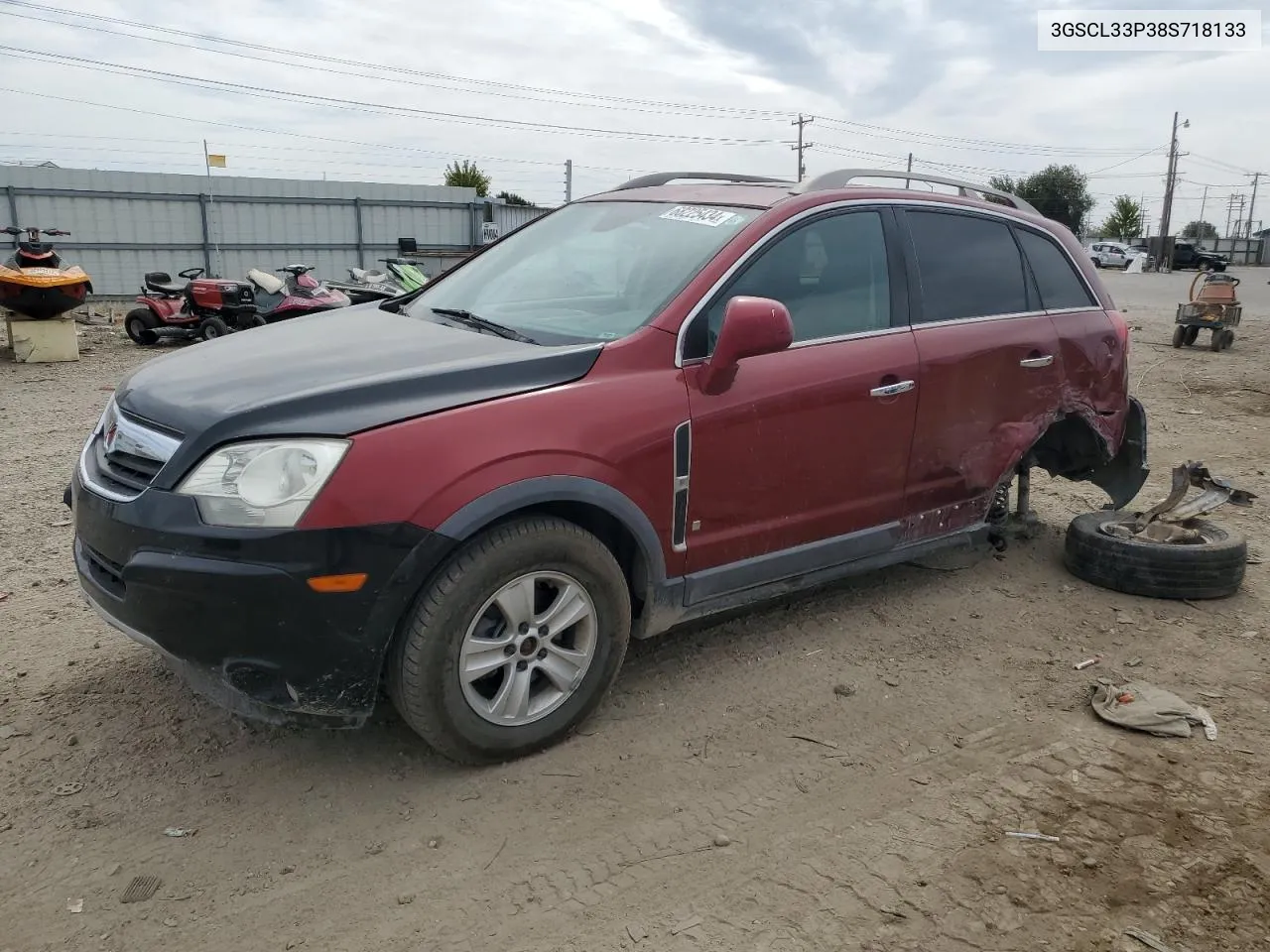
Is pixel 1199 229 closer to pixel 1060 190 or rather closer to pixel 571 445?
pixel 1060 190

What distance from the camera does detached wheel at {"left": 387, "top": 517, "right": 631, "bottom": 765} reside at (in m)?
2.88

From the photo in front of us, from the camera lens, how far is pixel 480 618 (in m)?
3.01

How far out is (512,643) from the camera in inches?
120

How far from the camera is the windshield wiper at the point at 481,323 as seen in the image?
3488 millimetres

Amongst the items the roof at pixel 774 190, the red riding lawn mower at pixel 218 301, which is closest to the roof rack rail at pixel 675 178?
the roof at pixel 774 190

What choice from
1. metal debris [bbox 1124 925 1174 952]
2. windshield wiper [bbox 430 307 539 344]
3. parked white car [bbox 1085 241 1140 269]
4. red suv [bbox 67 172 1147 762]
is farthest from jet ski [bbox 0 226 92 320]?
parked white car [bbox 1085 241 1140 269]

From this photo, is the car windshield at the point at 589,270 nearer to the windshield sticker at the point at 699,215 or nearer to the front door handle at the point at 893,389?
the windshield sticker at the point at 699,215

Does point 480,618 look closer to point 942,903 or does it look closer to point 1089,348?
point 942,903

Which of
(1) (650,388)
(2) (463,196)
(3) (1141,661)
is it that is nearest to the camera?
(1) (650,388)

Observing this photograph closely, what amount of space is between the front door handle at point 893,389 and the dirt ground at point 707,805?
1041mm

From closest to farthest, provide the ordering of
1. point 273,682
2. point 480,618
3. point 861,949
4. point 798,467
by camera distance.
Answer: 1. point 861,949
2. point 273,682
3. point 480,618
4. point 798,467

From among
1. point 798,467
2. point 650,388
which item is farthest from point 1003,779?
point 650,388

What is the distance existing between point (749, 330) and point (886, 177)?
151 cm

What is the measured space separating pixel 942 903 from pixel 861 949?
29cm
